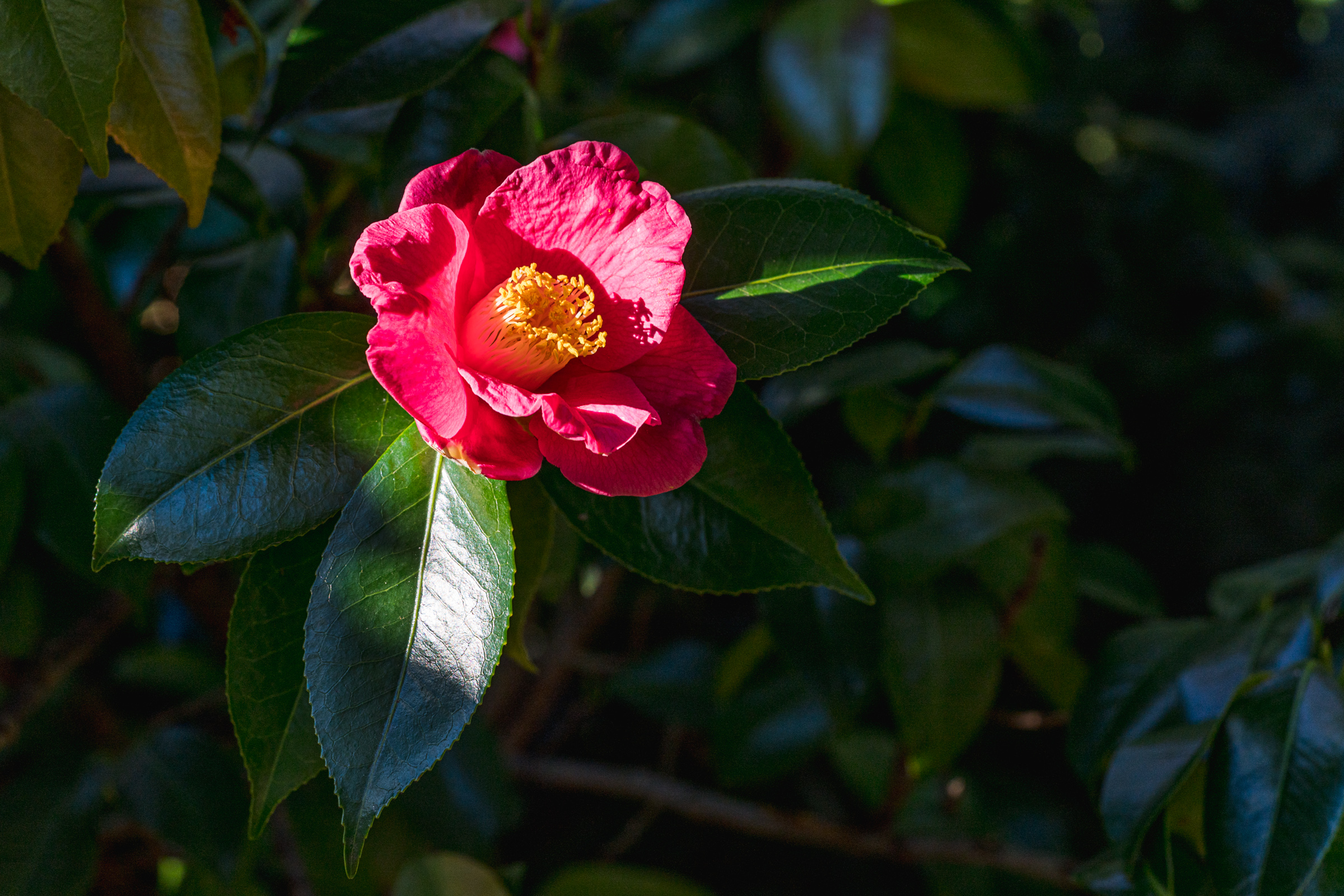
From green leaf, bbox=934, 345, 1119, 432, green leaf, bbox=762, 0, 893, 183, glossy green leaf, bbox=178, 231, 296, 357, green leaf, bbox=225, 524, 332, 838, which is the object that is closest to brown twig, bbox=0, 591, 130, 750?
glossy green leaf, bbox=178, 231, 296, 357

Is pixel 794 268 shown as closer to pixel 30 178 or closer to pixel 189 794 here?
pixel 30 178

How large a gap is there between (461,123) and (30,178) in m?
0.23

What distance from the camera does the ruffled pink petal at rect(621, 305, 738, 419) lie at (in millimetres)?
460

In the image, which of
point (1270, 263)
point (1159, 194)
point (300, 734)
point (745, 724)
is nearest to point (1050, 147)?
point (1159, 194)

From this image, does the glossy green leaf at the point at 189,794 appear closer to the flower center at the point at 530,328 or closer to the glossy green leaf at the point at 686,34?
the flower center at the point at 530,328

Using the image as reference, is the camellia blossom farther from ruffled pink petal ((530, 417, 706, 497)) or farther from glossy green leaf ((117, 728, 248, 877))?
glossy green leaf ((117, 728, 248, 877))

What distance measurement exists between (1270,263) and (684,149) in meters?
1.42

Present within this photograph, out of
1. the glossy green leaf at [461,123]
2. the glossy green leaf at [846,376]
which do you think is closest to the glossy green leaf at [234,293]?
the glossy green leaf at [461,123]

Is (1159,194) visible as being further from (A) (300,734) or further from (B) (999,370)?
(A) (300,734)

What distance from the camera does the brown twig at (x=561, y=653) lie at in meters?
1.17

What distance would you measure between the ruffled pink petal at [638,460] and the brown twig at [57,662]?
50 cm

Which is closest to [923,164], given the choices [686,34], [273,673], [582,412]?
[686,34]

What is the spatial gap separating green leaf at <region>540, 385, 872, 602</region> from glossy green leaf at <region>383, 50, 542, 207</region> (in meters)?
0.21

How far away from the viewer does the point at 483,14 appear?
60 cm
